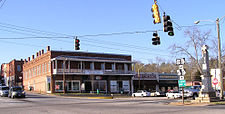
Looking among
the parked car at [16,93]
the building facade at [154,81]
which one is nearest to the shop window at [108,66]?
the building facade at [154,81]

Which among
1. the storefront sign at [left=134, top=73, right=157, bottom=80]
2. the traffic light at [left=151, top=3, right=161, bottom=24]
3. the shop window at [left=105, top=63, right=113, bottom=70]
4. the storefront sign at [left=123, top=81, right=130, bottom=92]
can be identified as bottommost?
the storefront sign at [left=123, top=81, right=130, bottom=92]

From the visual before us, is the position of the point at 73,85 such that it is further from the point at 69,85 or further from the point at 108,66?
the point at 108,66

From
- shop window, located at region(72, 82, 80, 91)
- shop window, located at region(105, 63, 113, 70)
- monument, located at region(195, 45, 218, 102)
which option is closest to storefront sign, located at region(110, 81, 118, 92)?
shop window, located at region(105, 63, 113, 70)

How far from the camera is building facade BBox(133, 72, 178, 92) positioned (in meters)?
67.4

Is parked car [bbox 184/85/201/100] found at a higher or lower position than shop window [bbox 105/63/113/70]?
lower

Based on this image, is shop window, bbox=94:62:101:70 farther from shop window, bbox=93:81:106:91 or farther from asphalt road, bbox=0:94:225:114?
asphalt road, bbox=0:94:225:114

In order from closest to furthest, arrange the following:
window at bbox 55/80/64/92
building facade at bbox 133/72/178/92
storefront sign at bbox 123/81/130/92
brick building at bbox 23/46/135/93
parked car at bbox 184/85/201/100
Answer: parked car at bbox 184/85/201/100
window at bbox 55/80/64/92
brick building at bbox 23/46/135/93
storefront sign at bbox 123/81/130/92
building facade at bbox 133/72/178/92

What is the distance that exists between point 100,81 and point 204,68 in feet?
125

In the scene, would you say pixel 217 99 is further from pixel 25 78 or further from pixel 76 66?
pixel 25 78

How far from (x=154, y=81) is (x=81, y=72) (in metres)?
21.0

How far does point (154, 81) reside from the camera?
6969 cm

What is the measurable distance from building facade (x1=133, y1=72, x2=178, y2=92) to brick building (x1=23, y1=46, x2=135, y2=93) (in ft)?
9.12

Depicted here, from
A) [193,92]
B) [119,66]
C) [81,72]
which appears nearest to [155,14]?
[193,92]

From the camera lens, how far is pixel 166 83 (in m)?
72.1
